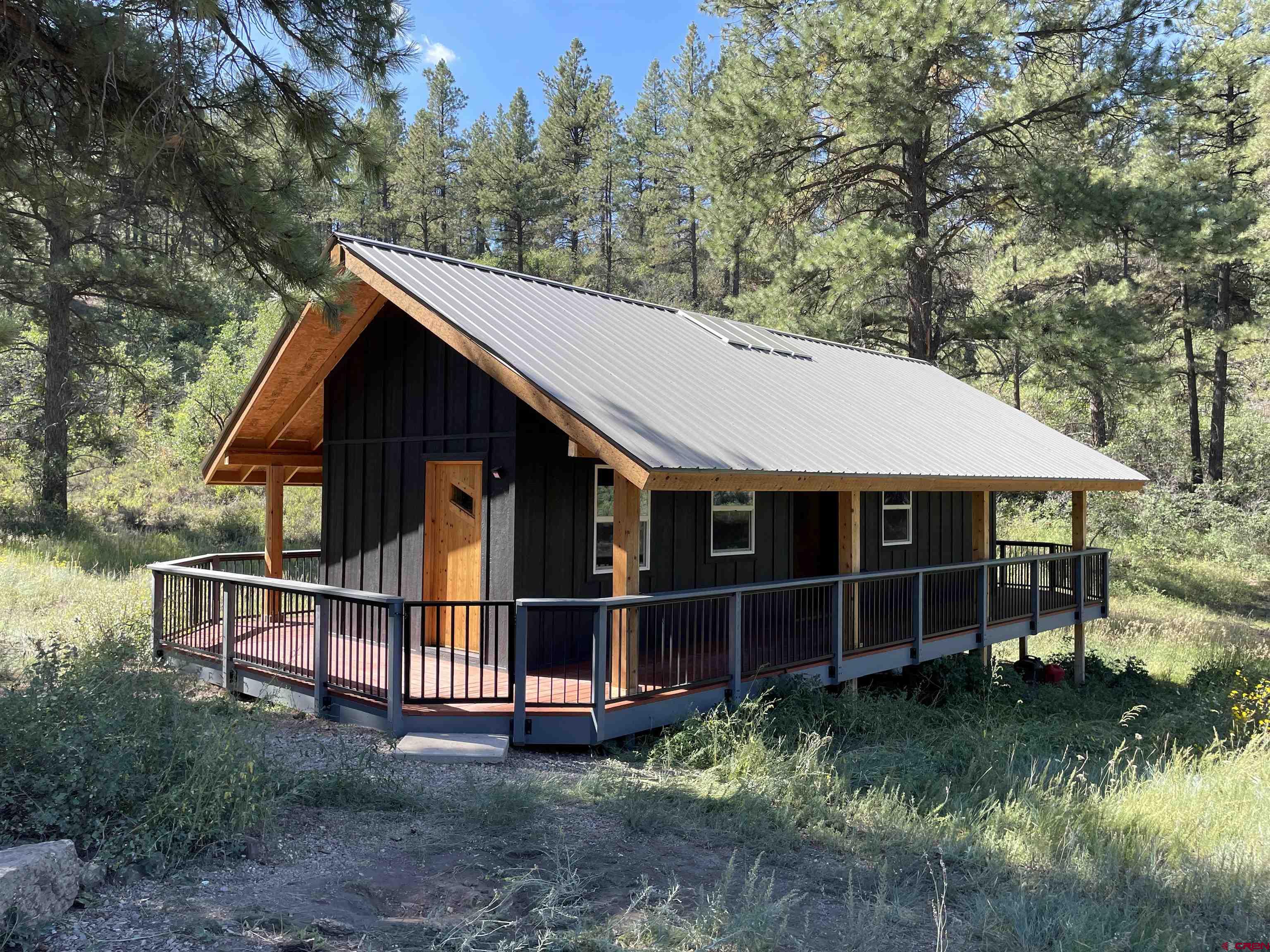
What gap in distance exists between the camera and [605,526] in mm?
10664

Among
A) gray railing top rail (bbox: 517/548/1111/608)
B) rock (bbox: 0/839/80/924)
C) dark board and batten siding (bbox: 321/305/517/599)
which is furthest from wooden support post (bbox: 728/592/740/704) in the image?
rock (bbox: 0/839/80/924)

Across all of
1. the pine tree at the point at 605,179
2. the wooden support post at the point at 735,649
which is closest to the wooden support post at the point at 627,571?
the wooden support post at the point at 735,649

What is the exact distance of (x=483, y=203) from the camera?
36.3 m

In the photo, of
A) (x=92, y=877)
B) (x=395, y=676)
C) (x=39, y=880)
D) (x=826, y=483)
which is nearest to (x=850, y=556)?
(x=826, y=483)

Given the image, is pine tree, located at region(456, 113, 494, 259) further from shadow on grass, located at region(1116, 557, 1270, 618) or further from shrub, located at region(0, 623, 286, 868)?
shrub, located at region(0, 623, 286, 868)

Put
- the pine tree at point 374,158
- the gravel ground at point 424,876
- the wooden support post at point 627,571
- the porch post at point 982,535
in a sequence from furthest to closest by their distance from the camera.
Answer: the porch post at point 982,535, the wooden support post at point 627,571, the pine tree at point 374,158, the gravel ground at point 424,876

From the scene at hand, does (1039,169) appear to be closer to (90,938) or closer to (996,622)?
(996,622)

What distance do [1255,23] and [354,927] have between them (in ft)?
108

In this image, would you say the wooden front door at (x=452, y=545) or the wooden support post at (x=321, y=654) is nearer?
the wooden support post at (x=321, y=654)

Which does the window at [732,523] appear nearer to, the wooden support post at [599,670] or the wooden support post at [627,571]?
the wooden support post at [627,571]

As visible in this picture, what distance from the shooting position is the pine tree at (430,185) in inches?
1471

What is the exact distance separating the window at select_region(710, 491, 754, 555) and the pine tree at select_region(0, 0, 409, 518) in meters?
5.31

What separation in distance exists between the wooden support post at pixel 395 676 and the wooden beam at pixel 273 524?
4.87m

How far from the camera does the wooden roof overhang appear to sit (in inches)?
321
